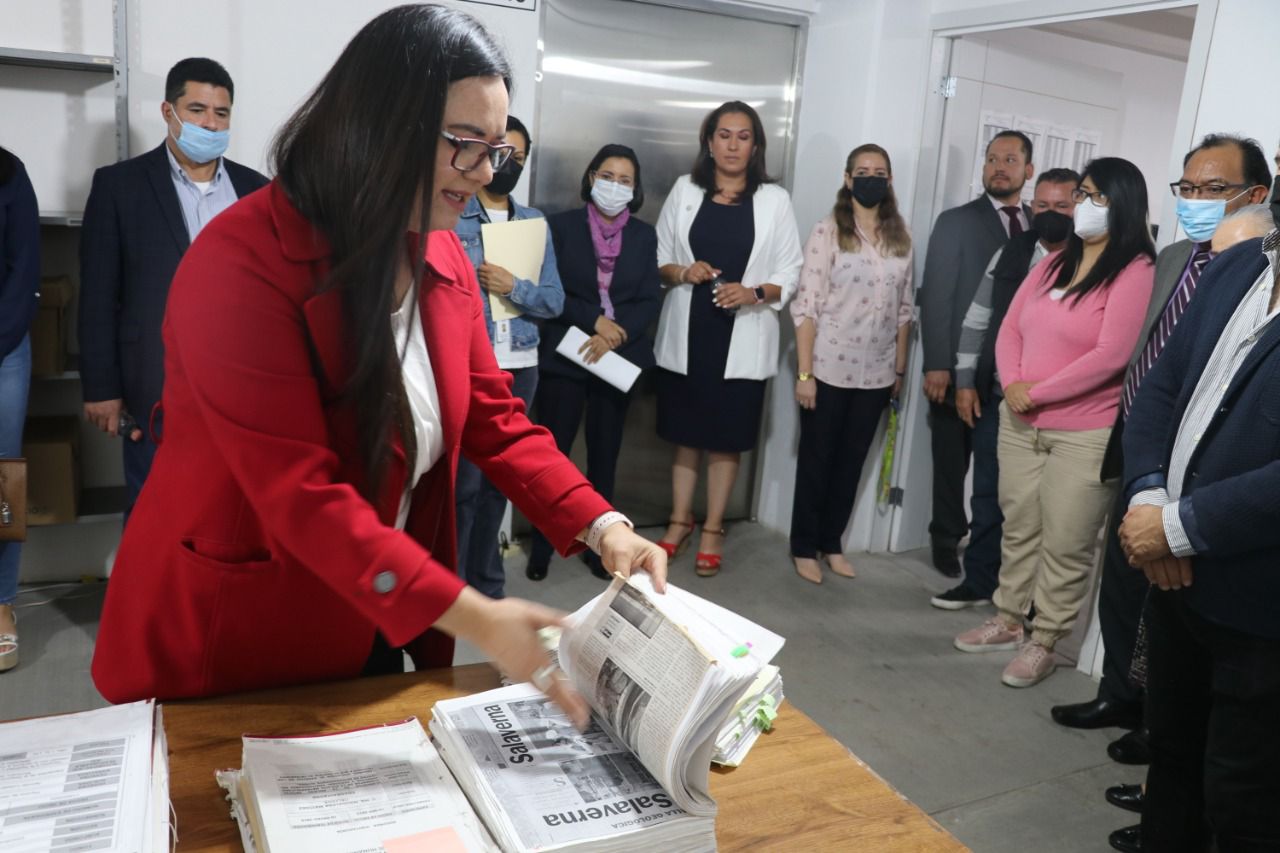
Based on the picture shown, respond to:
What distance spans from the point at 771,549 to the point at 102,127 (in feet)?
9.43

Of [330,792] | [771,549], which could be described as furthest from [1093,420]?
[330,792]

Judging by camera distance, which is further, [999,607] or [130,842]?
[999,607]

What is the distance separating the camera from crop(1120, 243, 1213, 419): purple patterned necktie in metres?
2.62

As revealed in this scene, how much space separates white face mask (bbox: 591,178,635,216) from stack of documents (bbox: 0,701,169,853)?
269 centimetres

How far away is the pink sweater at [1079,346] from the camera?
2930 millimetres

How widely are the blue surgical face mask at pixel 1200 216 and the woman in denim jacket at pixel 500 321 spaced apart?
6.03 feet

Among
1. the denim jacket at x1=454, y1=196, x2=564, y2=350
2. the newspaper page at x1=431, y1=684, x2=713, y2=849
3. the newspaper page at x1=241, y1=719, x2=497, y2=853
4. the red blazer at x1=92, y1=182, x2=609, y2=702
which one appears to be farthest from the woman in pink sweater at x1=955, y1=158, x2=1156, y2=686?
the newspaper page at x1=241, y1=719, x2=497, y2=853

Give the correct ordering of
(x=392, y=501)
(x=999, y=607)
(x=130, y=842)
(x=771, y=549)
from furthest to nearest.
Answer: (x=771, y=549) < (x=999, y=607) < (x=392, y=501) < (x=130, y=842)

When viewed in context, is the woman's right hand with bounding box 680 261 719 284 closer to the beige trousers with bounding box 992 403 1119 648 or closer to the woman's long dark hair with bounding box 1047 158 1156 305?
the beige trousers with bounding box 992 403 1119 648

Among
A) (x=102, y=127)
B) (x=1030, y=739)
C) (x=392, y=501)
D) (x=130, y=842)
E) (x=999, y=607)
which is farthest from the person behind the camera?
(x=999, y=607)

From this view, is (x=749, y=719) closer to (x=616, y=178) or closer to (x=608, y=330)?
(x=608, y=330)

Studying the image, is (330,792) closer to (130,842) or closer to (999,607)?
(130,842)

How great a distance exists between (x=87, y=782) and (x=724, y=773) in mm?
657

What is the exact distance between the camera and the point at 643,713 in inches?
40.3
